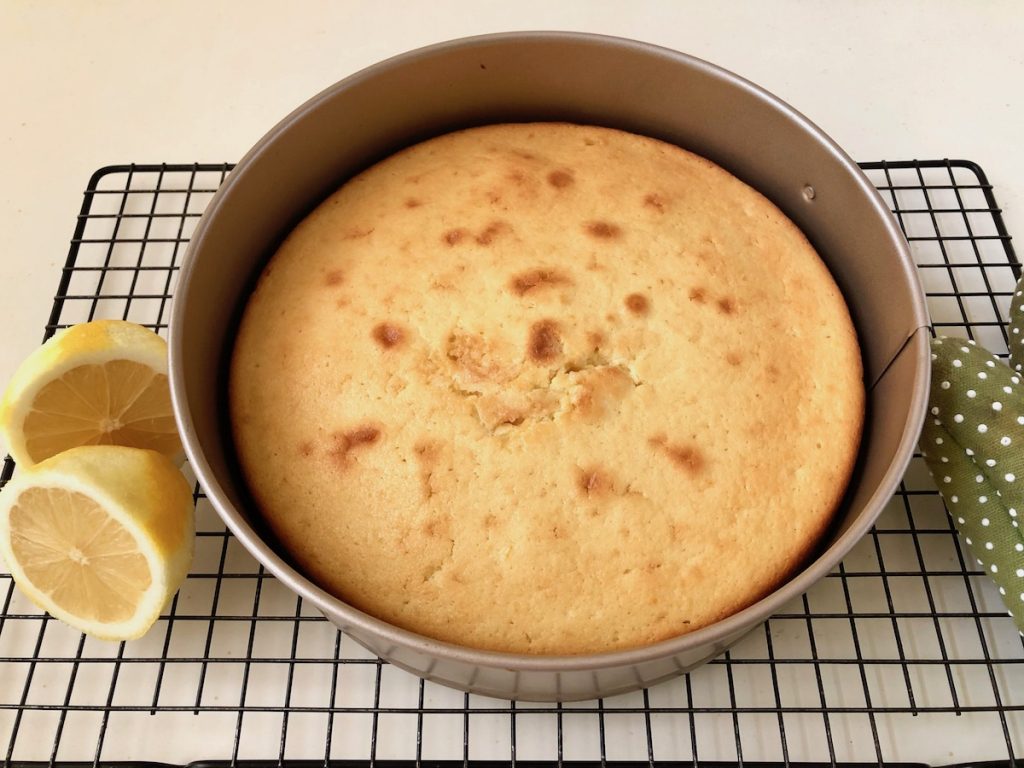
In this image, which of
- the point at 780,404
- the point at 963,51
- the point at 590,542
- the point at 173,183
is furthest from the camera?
the point at 963,51

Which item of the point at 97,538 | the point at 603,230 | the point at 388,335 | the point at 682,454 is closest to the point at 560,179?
the point at 603,230

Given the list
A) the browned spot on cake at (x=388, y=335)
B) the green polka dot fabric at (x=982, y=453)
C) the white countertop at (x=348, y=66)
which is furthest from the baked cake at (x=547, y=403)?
the white countertop at (x=348, y=66)

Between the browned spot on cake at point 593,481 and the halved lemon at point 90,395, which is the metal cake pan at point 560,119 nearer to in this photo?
the halved lemon at point 90,395

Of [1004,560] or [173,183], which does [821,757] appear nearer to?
[1004,560]

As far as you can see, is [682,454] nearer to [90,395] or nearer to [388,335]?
[388,335]

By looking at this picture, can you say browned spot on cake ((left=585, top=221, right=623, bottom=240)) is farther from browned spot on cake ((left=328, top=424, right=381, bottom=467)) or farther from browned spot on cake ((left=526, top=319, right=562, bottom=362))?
browned spot on cake ((left=328, top=424, right=381, bottom=467))

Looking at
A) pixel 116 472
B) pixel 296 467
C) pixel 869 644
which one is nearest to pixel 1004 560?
pixel 869 644

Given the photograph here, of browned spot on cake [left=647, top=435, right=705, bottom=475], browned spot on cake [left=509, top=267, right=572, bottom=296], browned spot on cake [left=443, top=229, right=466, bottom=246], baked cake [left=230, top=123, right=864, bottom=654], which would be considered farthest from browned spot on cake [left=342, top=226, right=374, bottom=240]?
browned spot on cake [left=647, top=435, right=705, bottom=475]
